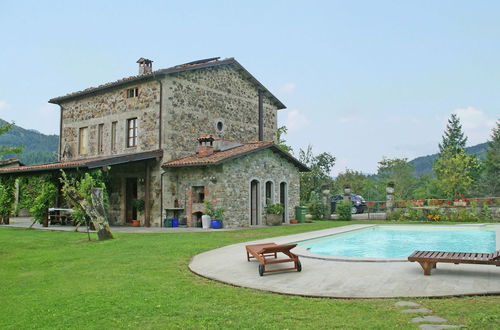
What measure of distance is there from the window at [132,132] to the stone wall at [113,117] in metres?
0.16

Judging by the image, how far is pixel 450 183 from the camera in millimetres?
38781

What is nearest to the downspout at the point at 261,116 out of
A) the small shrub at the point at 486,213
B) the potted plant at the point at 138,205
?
the potted plant at the point at 138,205

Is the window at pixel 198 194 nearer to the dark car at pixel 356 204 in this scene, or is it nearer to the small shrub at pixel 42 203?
the small shrub at pixel 42 203

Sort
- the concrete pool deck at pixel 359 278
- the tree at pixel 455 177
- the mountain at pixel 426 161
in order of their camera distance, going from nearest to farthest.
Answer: the concrete pool deck at pixel 359 278
the tree at pixel 455 177
the mountain at pixel 426 161

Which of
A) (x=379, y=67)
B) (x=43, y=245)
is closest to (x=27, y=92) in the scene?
(x=43, y=245)

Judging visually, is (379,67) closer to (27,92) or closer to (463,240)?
(463,240)

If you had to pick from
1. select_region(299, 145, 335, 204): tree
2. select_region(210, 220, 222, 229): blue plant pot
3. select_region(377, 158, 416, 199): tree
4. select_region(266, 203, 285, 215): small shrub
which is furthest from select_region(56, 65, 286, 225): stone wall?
select_region(377, 158, 416, 199): tree

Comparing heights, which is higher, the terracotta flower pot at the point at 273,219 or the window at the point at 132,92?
the window at the point at 132,92

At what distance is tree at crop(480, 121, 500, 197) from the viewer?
41.3 m

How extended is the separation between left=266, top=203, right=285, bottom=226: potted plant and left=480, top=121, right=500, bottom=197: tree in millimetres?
31532

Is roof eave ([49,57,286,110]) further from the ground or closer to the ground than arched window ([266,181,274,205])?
further from the ground

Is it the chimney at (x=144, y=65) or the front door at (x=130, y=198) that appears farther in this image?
the chimney at (x=144, y=65)

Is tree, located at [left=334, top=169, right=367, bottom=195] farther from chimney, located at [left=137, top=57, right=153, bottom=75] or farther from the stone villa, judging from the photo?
chimney, located at [left=137, top=57, right=153, bottom=75]

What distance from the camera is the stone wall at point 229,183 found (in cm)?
1739
